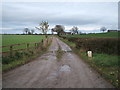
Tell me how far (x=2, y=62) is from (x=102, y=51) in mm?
10739

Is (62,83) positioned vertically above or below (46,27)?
below

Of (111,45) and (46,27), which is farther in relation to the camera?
(46,27)

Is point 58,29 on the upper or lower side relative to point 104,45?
upper

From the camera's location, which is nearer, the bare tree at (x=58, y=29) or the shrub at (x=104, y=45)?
the shrub at (x=104, y=45)

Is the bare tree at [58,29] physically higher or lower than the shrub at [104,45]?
higher

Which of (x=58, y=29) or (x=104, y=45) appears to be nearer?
(x=104, y=45)

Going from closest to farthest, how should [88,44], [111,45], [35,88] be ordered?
1. [35,88]
2. [111,45]
3. [88,44]

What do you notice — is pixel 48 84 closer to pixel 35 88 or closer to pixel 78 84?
pixel 35 88

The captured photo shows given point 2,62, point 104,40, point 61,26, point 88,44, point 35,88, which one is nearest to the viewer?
point 35,88

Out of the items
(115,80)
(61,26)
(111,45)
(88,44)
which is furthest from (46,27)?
(61,26)

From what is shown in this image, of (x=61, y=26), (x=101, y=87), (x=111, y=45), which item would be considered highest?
(x=61, y=26)

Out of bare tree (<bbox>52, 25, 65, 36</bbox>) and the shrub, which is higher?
bare tree (<bbox>52, 25, 65, 36</bbox>)

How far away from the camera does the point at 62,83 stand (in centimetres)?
602

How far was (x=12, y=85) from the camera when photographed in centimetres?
579
